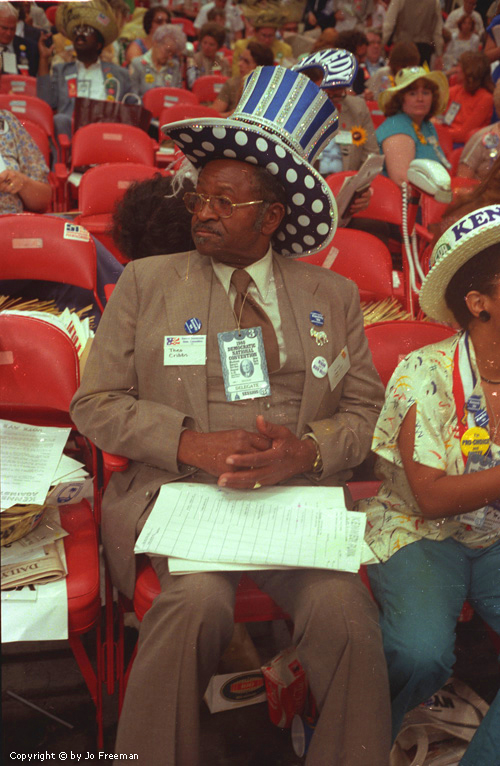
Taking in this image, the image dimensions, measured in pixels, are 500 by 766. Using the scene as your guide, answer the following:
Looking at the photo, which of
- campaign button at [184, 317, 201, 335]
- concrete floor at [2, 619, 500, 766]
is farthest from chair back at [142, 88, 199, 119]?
concrete floor at [2, 619, 500, 766]

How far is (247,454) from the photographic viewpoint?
5.06 ft

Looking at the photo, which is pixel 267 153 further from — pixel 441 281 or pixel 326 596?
pixel 326 596

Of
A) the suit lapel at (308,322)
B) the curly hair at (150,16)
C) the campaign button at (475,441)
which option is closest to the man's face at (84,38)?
the curly hair at (150,16)

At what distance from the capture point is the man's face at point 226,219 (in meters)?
1.71

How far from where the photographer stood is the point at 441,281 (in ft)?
5.30

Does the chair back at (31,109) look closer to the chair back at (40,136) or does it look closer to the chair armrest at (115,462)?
the chair back at (40,136)

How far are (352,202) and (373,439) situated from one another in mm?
1389

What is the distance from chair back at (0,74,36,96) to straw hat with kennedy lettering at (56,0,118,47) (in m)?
0.60

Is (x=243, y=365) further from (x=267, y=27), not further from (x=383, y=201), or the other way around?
(x=267, y=27)

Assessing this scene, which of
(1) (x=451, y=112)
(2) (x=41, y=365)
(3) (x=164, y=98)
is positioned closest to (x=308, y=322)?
(2) (x=41, y=365)

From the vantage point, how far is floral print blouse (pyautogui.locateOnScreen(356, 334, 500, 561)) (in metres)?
1.54

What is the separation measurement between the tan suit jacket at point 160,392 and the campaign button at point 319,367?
0.01 meters

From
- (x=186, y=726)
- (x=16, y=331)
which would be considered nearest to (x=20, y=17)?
(x=16, y=331)

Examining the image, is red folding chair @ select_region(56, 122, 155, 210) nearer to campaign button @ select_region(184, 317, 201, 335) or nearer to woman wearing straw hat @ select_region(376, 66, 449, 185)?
woman wearing straw hat @ select_region(376, 66, 449, 185)
